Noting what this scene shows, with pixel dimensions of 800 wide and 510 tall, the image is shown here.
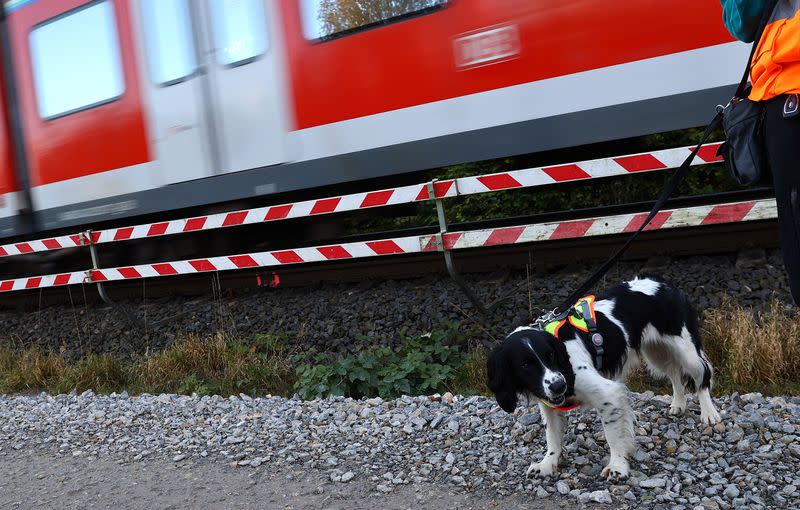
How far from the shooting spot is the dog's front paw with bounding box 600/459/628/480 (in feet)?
9.48

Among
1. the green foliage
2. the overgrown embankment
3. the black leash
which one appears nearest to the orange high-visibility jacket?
the black leash

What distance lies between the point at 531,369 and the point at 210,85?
511 cm

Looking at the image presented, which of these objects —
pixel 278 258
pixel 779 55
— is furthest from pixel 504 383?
pixel 278 258

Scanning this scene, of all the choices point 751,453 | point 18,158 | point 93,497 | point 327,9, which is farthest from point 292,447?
point 18,158

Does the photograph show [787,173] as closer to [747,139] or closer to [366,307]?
[747,139]

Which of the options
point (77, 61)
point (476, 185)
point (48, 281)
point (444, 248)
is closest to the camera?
point (476, 185)

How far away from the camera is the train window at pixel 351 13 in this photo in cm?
589

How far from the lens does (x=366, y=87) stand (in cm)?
612

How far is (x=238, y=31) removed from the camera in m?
6.62

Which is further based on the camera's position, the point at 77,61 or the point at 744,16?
the point at 77,61

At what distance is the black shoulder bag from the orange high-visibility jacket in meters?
0.05

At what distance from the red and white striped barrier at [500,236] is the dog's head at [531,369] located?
2.33 meters

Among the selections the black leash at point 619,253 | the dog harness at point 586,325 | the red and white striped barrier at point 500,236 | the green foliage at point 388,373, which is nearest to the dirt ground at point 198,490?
the dog harness at point 586,325

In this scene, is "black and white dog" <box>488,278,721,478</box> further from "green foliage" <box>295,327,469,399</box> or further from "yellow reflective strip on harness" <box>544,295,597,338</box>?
"green foliage" <box>295,327,469,399</box>
